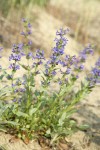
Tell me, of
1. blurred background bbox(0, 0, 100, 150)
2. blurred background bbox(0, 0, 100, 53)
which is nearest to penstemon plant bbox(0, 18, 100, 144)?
blurred background bbox(0, 0, 100, 150)

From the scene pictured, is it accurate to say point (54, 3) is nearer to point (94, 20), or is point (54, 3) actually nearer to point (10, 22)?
point (94, 20)

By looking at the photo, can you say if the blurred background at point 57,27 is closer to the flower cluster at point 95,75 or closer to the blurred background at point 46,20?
the blurred background at point 46,20

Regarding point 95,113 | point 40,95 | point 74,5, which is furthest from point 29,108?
point 74,5

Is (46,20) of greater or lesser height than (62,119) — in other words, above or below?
above

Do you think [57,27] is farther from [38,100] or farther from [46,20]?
[38,100]

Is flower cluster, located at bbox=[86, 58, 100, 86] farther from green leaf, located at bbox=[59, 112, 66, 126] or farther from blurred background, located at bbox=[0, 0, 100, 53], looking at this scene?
blurred background, located at bbox=[0, 0, 100, 53]

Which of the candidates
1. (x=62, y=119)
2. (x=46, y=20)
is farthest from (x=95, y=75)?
(x=46, y=20)

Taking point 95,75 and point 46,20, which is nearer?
point 95,75

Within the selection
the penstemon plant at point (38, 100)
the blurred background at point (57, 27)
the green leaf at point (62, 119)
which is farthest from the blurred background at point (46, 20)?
the green leaf at point (62, 119)

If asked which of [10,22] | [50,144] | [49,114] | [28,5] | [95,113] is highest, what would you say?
[28,5]
